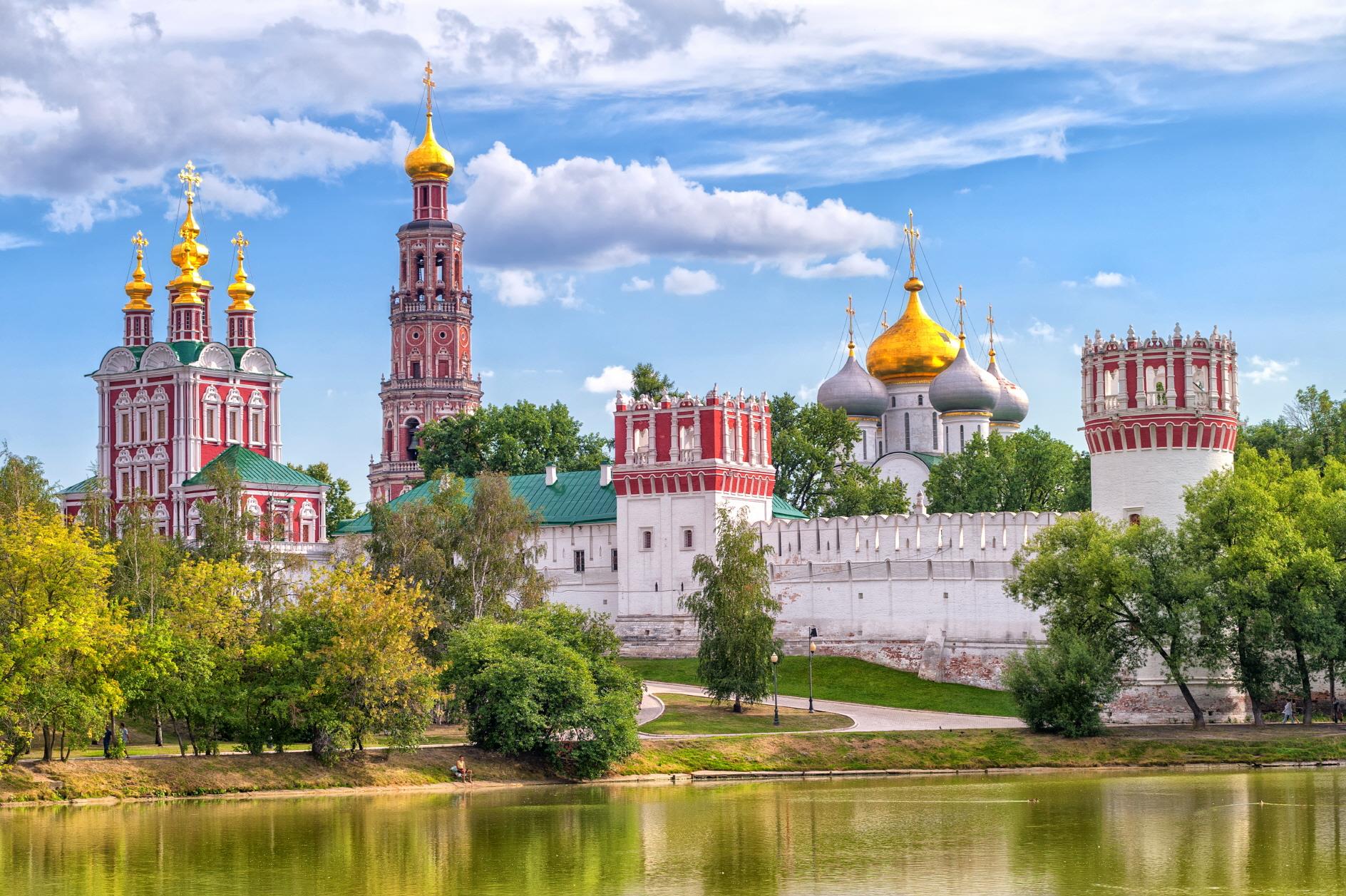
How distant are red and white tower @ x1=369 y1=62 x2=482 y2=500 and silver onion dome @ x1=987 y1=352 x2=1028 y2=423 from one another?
27011 mm

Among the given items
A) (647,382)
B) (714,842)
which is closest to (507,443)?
(647,382)

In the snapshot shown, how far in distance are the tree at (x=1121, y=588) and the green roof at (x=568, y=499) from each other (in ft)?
72.0

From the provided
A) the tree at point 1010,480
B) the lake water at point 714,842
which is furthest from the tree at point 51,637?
the tree at point 1010,480

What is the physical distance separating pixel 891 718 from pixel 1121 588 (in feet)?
24.6

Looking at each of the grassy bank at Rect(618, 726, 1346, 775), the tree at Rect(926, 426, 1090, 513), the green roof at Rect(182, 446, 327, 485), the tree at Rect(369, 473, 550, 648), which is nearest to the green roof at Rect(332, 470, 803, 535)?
the green roof at Rect(182, 446, 327, 485)

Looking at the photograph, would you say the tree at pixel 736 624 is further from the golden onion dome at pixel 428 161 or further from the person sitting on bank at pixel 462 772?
the golden onion dome at pixel 428 161

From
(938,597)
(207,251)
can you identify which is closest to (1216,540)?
(938,597)

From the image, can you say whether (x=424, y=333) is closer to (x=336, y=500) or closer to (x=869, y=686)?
(x=336, y=500)

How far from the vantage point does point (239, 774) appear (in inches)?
1633

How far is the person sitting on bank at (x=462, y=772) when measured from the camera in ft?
143

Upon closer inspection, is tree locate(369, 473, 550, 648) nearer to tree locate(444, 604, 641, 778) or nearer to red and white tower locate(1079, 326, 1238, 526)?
tree locate(444, 604, 641, 778)

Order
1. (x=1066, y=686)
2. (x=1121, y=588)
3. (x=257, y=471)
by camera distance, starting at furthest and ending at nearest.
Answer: (x=257, y=471) → (x=1121, y=588) → (x=1066, y=686)

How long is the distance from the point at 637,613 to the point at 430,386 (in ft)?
111

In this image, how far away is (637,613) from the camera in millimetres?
68000
